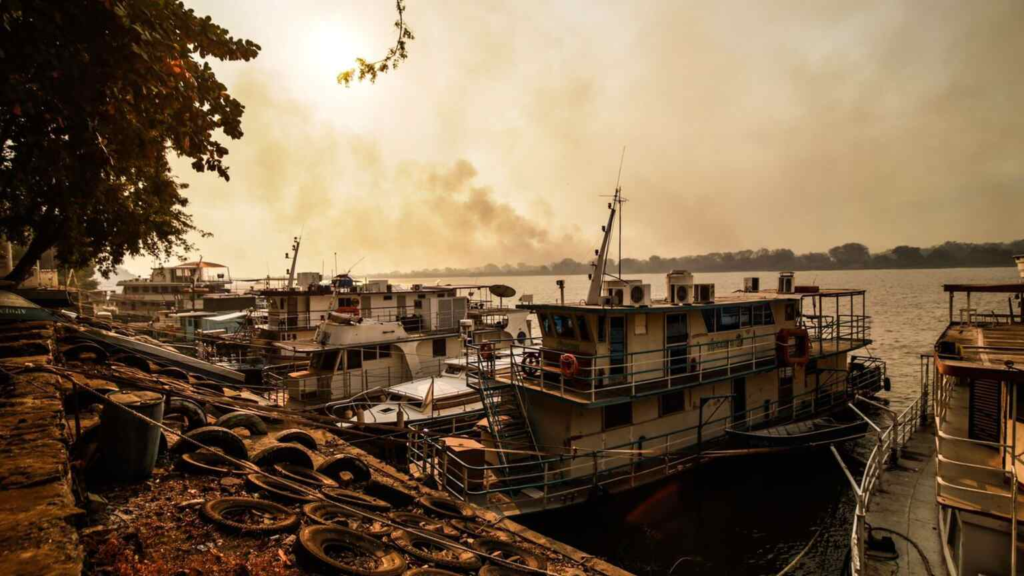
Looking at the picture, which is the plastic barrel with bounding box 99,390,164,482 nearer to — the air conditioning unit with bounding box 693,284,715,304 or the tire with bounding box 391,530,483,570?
the tire with bounding box 391,530,483,570

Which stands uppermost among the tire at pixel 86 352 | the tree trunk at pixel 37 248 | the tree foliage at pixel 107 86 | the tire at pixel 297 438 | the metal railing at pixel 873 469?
the tree foliage at pixel 107 86

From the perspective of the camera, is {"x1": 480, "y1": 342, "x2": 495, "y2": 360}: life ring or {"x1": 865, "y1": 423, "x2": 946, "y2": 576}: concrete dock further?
{"x1": 480, "y1": 342, "x2": 495, "y2": 360}: life ring

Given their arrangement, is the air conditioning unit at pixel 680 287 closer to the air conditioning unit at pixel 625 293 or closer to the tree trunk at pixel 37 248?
the air conditioning unit at pixel 625 293

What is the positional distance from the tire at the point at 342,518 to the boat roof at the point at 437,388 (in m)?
13.5

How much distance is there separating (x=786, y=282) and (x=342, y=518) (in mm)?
20272

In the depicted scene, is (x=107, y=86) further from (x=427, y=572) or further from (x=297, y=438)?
(x=297, y=438)

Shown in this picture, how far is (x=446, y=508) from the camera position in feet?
30.0

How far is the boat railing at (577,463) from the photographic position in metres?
13.5

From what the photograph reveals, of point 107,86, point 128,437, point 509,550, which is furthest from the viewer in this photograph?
point 509,550

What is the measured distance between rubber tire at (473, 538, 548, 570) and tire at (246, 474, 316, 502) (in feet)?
9.18

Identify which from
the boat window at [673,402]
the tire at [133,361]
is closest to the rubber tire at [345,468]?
the tire at [133,361]

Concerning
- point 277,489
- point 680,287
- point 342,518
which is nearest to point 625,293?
point 680,287

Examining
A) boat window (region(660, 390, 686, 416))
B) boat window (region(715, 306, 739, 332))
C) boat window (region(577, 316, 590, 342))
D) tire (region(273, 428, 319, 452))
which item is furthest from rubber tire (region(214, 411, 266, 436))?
boat window (region(715, 306, 739, 332))

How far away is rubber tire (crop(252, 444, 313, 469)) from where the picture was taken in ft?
25.8
